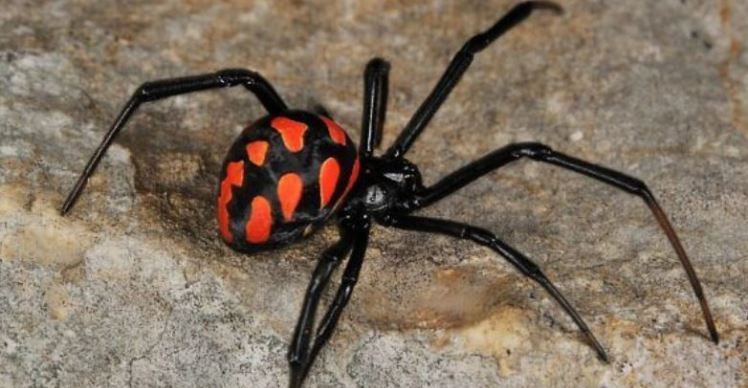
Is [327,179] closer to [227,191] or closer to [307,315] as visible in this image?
[227,191]

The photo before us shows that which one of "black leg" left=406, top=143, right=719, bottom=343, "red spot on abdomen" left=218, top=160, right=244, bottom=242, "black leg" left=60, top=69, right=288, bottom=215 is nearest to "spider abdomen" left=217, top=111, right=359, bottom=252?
"red spot on abdomen" left=218, top=160, right=244, bottom=242

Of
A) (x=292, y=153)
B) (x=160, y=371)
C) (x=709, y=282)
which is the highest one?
(x=292, y=153)

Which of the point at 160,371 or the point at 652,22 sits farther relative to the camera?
the point at 652,22

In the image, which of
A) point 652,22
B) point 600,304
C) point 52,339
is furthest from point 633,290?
point 52,339

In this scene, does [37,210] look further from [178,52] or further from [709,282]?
[709,282]

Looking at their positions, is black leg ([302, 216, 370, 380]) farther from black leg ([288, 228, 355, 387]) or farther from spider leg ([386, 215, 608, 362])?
spider leg ([386, 215, 608, 362])

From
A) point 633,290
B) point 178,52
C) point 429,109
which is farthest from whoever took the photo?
point 178,52
